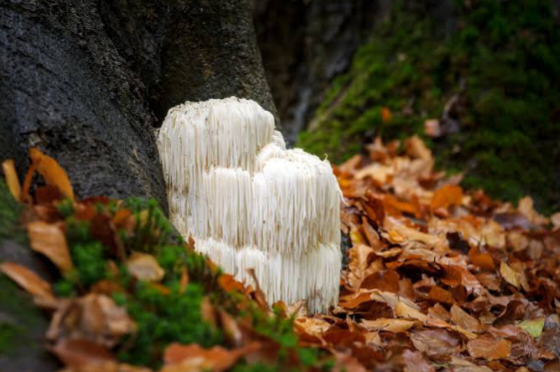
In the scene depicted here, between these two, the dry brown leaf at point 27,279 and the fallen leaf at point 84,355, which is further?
the dry brown leaf at point 27,279

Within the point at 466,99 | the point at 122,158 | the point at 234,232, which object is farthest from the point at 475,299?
the point at 466,99

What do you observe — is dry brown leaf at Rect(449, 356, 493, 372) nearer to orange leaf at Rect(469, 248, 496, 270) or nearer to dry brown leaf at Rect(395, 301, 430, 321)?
dry brown leaf at Rect(395, 301, 430, 321)

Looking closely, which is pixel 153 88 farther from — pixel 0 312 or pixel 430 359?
pixel 430 359

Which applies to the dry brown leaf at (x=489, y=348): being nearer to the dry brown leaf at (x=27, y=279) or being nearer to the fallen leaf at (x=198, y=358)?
the fallen leaf at (x=198, y=358)

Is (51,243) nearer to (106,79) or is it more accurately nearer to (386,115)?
(106,79)

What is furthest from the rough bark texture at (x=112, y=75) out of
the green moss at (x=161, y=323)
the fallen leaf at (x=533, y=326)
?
the fallen leaf at (x=533, y=326)
